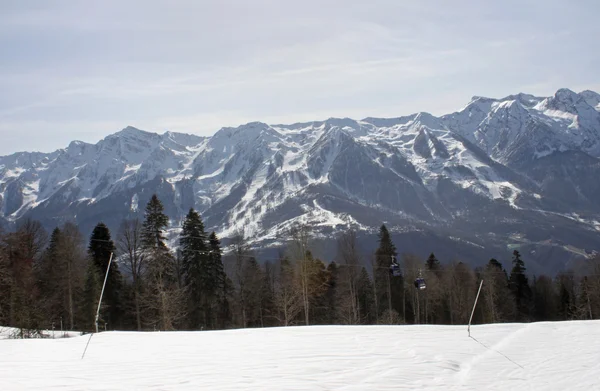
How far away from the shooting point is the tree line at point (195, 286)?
51.3 metres

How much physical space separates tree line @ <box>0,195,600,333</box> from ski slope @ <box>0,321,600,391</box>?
18.5m

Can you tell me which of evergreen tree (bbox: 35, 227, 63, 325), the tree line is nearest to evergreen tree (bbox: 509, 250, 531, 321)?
the tree line

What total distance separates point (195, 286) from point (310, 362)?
1552 inches

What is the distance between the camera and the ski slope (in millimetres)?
17531

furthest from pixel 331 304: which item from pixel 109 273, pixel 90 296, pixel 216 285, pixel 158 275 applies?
pixel 90 296

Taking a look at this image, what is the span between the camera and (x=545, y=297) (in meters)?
105

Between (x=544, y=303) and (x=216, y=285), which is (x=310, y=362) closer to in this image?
(x=216, y=285)

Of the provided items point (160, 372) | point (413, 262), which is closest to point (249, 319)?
point (413, 262)

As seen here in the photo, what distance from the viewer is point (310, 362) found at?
21.3m

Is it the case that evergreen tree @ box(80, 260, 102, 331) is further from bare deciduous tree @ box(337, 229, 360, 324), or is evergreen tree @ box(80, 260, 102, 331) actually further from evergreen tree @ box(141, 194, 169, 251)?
bare deciduous tree @ box(337, 229, 360, 324)

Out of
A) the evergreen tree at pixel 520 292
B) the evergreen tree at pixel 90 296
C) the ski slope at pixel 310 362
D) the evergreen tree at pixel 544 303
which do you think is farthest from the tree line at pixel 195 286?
the ski slope at pixel 310 362

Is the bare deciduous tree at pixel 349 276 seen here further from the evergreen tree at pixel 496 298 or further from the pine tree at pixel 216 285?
the evergreen tree at pixel 496 298

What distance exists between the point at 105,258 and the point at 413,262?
147ft

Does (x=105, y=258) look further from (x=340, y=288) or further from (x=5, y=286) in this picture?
(x=340, y=288)
